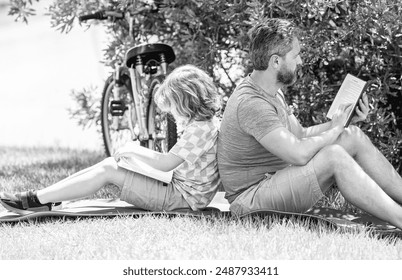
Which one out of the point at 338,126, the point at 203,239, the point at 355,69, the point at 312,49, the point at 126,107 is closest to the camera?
the point at 203,239

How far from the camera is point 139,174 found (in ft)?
16.4

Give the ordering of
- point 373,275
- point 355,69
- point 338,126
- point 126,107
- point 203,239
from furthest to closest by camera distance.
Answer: point 126,107, point 355,69, point 338,126, point 203,239, point 373,275

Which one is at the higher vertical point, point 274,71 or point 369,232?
point 274,71

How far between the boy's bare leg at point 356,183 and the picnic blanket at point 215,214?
109 mm

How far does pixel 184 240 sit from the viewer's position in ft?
14.2

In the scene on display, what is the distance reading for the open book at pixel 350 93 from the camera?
485cm

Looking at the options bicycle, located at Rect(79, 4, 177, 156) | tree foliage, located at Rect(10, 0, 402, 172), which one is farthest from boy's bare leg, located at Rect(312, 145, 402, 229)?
bicycle, located at Rect(79, 4, 177, 156)

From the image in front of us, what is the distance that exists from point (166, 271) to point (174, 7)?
2.91 meters

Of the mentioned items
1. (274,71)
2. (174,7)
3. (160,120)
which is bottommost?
(160,120)

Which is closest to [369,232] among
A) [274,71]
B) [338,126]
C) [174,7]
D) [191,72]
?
[338,126]

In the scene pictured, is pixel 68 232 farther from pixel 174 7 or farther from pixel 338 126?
pixel 174 7

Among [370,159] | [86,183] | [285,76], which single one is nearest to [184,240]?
[86,183]

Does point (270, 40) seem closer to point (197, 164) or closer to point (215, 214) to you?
point (197, 164)

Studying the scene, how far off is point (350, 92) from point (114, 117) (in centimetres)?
240
